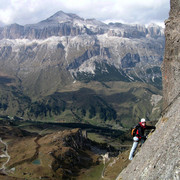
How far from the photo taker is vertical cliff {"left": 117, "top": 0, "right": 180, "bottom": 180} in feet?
66.5

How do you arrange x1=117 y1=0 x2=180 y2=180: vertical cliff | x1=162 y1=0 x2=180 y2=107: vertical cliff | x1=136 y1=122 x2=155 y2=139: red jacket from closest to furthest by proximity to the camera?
x1=117 y1=0 x2=180 y2=180: vertical cliff, x1=136 y1=122 x2=155 y2=139: red jacket, x1=162 y1=0 x2=180 y2=107: vertical cliff

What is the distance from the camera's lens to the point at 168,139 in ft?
77.9

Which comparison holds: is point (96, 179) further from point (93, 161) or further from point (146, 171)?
point (146, 171)

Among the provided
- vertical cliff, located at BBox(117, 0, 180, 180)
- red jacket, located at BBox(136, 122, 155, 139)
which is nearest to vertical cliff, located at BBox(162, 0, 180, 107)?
vertical cliff, located at BBox(117, 0, 180, 180)

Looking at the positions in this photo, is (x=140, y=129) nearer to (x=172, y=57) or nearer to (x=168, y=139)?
(x=168, y=139)

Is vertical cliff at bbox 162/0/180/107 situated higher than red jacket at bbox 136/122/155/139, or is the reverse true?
vertical cliff at bbox 162/0/180/107

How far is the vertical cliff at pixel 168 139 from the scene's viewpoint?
2028 centimetres

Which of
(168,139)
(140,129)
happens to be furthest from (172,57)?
(168,139)

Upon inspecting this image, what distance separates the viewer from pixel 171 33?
42094mm

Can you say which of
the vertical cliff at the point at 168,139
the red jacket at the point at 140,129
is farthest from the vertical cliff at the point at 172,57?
the red jacket at the point at 140,129

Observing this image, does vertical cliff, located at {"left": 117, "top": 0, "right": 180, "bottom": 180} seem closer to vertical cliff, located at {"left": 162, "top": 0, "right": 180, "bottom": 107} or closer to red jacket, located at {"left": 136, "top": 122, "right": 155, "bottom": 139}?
vertical cliff, located at {"left": 162, "top": 0, "right": 180, "bottom": 107}

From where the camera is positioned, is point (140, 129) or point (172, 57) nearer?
point (140, 129)

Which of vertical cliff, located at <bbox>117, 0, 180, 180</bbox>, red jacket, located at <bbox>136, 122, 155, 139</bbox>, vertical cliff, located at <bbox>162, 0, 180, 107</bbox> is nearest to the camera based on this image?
vertical cliff, located at <bbox>117, 0, 180, 180</bbox>

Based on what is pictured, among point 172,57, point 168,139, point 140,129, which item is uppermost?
point 172,57
